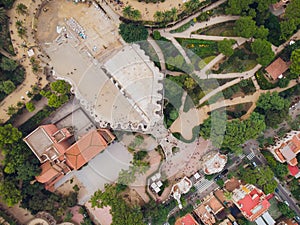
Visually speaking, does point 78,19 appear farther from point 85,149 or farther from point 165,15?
point 85,149

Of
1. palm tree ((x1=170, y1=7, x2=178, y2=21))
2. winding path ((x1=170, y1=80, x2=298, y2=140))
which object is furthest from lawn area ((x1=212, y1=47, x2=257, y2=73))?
palm tree ((x1=170, y1=7, x2=178, y2=21))

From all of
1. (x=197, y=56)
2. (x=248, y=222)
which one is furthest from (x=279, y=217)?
(x=197, y=56)

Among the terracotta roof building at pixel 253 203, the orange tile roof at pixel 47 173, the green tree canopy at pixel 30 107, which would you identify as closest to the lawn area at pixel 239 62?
the terracotta roof building at pixel 253 203

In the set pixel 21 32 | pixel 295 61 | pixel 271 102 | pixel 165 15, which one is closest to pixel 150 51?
pixel 165 15

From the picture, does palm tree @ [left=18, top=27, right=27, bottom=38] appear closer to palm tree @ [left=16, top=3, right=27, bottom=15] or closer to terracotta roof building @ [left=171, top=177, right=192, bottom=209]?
palm tree @ [left=16, top=3, right=27, bottom=15]

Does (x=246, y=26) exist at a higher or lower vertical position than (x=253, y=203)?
higher

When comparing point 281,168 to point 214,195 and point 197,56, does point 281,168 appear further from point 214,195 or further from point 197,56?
point 197,56

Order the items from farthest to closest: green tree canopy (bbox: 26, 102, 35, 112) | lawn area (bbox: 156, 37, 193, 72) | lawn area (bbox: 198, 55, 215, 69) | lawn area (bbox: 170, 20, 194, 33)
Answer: lawn area (bbox: 198, 55, 215, 69) → lawn area (bbox: 170, 20, 194, 33) → lawn area (bbox: 156, 37, 193, 72) → green tree canopy (bbox: 26, 102, 35, 112)
